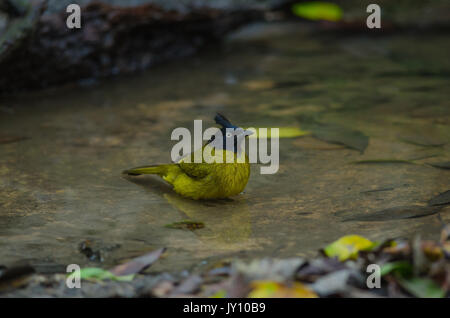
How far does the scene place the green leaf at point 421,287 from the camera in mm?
2283

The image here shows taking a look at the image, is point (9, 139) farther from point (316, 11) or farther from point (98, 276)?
point (316, 11)

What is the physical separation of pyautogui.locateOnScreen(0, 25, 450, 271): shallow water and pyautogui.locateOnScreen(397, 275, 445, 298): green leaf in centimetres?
39

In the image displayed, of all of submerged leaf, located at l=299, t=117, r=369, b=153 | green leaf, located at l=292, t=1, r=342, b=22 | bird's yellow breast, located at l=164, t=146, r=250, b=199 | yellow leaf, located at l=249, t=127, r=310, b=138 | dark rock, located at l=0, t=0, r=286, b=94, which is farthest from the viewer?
green leaf, located at l=292, t=1, r=342, b=22

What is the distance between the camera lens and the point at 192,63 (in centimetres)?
734

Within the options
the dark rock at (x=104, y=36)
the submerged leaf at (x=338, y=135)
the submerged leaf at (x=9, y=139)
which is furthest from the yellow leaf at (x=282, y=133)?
the dark rock at (x=104, y=36)

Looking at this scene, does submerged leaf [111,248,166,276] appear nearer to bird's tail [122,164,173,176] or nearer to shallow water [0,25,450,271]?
shallow water [0,25,450,271]

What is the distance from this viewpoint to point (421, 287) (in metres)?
2.32

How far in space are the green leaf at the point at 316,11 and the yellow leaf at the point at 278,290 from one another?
701 cm

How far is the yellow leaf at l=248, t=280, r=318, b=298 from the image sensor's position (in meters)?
2.31

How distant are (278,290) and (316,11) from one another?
716 cm

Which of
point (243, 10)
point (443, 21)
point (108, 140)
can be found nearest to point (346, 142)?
point (108, 140)

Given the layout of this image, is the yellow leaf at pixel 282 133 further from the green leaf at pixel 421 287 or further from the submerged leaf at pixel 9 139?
the green leaf at pixel 421 287

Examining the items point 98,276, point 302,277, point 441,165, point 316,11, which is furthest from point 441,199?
point 316,11

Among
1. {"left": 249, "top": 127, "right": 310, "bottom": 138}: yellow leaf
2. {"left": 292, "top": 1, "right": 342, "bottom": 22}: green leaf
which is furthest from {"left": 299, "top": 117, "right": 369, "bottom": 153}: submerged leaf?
{"left": 292, "top": 1, "right": 342, "bottom": 22}: green leaf
